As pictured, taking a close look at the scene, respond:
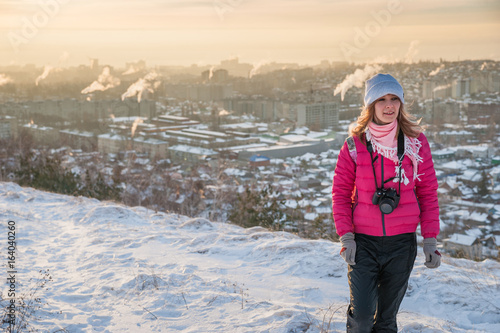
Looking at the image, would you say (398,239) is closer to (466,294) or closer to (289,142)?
(466,294)

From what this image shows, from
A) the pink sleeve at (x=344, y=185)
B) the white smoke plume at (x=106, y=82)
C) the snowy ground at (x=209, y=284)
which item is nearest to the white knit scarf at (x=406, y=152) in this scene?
the pink sleeve at (x=344, y=185)

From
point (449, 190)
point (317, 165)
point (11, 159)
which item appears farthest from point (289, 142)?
point (11, 159)

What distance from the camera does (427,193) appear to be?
6.10 feet

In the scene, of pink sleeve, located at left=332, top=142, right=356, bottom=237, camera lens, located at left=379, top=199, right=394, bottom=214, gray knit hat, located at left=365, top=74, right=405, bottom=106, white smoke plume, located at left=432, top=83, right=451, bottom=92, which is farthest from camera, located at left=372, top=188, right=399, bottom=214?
white smoke plume, located at left=432, top=83, right=451, bottom=92

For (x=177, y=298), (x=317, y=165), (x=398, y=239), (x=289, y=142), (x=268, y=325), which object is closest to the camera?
(x=398, y=239)

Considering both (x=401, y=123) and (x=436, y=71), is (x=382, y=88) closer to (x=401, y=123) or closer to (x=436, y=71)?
(x=401, y=123)

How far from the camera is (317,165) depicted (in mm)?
25422

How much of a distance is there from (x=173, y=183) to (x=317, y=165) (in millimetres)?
11376

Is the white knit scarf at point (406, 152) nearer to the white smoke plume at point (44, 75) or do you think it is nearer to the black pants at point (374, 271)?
the black pants at point (374, 271)

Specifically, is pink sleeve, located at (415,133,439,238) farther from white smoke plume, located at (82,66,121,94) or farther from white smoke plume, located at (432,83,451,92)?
white smoke plume, located at (432,83,451,92)

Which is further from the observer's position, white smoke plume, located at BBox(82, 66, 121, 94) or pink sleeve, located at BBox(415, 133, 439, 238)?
white smoke plume, located at BBox(82, 66, 121, 94)

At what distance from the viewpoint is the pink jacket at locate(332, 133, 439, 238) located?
1.79m

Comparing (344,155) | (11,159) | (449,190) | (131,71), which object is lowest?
(449,190)

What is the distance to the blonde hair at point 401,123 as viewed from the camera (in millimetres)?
1850
